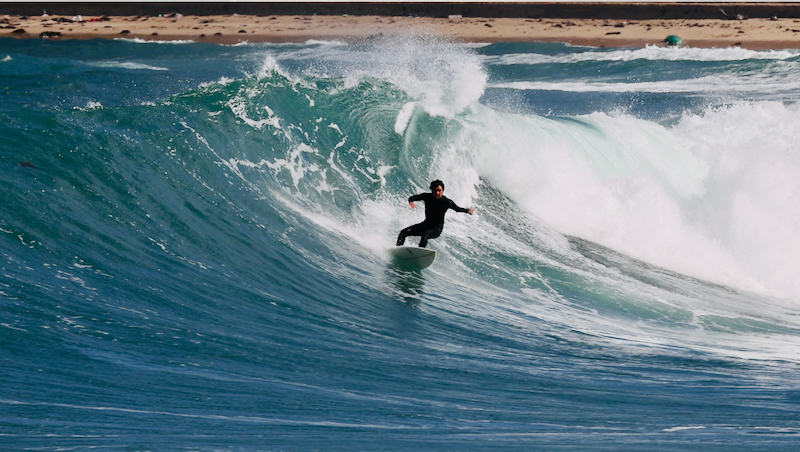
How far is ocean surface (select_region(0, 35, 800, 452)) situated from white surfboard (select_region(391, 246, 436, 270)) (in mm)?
134

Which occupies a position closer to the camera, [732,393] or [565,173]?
[732,393]

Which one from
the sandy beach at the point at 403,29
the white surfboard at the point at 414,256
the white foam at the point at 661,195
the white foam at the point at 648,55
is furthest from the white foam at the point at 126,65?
the white surfboard at the point at 414,256

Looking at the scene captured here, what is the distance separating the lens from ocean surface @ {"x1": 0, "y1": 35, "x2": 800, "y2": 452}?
5.81 metres

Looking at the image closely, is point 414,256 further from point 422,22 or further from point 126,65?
point 422,22

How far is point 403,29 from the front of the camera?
44219mm

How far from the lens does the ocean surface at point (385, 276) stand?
5.81 meters

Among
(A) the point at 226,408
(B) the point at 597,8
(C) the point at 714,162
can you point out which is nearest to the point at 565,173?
(C) the point at 714,162

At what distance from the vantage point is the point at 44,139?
11.1 metres

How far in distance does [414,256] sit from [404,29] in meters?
36.0

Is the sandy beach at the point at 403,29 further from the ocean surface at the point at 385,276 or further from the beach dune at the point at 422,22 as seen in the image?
the ocean surface at the point at 385,276

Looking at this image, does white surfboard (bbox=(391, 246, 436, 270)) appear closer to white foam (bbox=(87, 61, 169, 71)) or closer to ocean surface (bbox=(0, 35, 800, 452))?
ocean surface (bbox=(0, 35, 800, 452))

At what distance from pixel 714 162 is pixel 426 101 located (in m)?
5.16

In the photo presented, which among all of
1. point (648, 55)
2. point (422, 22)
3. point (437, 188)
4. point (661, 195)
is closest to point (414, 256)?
point (437, 188)

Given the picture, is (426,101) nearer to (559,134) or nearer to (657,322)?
(559,134)
